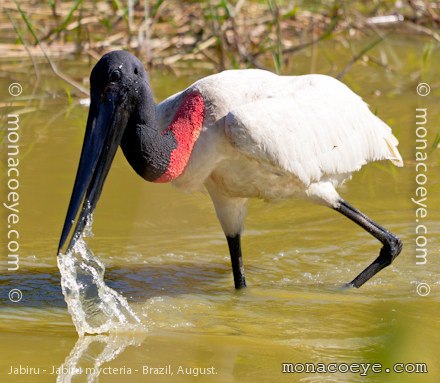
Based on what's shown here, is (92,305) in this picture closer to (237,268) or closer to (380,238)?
(237,268)

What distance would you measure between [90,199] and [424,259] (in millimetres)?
1920

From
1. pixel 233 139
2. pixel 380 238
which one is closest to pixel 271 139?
pixel 233 139

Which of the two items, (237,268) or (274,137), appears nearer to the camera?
(274,137)

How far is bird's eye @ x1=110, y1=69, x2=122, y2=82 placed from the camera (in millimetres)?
4078

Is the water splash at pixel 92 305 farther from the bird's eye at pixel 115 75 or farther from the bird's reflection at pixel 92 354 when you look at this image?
the bird's eye at pixel 115 75

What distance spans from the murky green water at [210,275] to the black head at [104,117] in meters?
0.54

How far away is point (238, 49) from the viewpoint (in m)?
7.98

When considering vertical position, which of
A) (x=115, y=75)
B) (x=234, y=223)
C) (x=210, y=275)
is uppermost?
(x=115, y=75)

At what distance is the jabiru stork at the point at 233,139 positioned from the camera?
415 centimetres

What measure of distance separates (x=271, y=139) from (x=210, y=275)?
1036 millimetres

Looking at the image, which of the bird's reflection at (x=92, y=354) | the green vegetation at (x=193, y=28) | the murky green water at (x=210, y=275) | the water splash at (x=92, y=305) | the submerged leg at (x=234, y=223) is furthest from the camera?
the green vegetation at (x=193, y=28)

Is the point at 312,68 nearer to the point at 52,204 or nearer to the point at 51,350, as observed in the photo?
the point at 52,204

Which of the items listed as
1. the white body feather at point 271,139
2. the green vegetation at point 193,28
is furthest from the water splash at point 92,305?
the green vegetation at point 193,28

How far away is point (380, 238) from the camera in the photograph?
4898mm
